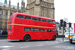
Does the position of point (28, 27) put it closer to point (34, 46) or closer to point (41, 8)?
point (34, 46)

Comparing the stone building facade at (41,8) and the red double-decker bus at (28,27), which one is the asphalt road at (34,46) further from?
the stone building facade at (41,8)

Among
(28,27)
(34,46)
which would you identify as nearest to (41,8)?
(28,27)

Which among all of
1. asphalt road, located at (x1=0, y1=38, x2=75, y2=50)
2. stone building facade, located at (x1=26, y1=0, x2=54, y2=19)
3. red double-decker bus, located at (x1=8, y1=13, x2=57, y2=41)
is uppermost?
stone building facade, located at (x1=26, y1=0, x2=54, y2=19)

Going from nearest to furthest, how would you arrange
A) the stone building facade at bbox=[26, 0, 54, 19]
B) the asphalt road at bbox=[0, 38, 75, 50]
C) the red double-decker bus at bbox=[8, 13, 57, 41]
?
the asphalt road at bbox=[0, 38, 75, 50], the red double-decker bus at bbox=[8, 13, 57, 41], the stone building facade at bbox=[26, 0, 54, 19]

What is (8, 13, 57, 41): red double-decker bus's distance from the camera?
12380mm

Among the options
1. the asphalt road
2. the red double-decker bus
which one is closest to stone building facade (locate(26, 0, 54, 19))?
the red double-decker bus

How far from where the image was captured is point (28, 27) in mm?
13602

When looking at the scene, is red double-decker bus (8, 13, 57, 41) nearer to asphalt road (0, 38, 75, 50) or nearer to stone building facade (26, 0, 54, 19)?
asphalt road (0, 38, 75, 50)

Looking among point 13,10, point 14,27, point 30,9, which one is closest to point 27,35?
point 14,27

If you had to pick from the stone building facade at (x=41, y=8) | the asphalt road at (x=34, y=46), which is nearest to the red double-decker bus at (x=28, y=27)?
the asphalt road at (x=34, y=46)

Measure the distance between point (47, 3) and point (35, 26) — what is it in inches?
1070

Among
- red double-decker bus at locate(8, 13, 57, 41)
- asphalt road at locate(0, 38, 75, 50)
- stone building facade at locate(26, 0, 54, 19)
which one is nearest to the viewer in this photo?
asphalt road at locate(0, 38, 75, 50)

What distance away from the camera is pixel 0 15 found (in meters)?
39.0

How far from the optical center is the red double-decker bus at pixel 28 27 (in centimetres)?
1238
